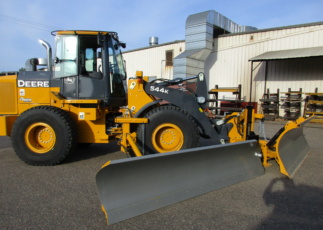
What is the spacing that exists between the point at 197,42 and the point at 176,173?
1182 cm

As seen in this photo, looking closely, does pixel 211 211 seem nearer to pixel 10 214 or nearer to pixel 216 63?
pixel 10 214

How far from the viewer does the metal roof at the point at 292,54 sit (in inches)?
415

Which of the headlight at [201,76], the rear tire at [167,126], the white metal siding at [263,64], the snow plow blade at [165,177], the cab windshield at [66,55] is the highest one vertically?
the white metal siding at [263,64]

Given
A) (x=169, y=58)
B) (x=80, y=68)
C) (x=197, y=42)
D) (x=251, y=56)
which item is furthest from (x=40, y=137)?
(x=169, y=58)

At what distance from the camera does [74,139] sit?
14.6 ft

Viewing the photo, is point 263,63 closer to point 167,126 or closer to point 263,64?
point 263,64

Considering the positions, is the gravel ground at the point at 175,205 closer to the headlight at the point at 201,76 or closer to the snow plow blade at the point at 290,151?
the snow plow blade at the point at 290,151

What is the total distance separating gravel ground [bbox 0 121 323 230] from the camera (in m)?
2.54

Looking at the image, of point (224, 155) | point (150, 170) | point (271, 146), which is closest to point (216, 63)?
point (271, 146)

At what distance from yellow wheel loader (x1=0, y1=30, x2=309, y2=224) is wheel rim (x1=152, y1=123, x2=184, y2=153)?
1cm

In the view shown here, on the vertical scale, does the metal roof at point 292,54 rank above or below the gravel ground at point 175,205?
above

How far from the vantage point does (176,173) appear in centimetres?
309

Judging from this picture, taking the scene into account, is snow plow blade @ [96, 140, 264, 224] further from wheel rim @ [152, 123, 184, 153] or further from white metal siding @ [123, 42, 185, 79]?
white metal siding @ [123, 42, 185, 79]

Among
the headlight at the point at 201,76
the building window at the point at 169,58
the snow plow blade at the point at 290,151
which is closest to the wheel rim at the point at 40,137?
the headlight at the point at 201,76
